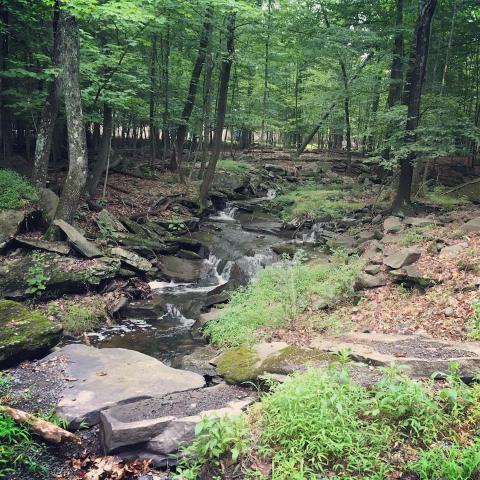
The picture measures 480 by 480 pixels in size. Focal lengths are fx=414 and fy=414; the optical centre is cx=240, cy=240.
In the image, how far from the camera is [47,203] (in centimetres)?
1199

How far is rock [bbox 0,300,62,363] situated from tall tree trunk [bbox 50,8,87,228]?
4800 millimetres

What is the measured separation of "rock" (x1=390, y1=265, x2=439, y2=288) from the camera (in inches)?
306

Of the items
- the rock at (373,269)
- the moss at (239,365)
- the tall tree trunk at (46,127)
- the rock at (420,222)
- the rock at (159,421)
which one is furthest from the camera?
the tall tree trunk at (46,127)

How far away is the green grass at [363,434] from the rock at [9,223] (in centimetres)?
889

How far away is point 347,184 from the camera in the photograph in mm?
22781

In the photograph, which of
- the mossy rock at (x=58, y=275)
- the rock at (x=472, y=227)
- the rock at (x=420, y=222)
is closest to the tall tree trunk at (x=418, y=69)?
the rock at (x=420, y=222)

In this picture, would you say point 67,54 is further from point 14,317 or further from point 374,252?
point 374,252

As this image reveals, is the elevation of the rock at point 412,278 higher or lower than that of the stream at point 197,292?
higher

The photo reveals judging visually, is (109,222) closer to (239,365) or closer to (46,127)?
(46,127)

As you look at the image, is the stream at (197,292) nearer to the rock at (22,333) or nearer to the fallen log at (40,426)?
the rock at (22,333)

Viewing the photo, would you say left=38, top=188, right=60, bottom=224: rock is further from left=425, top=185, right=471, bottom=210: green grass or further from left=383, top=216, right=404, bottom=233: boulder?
left=425, top=185, right=471, bottom=210: green grass

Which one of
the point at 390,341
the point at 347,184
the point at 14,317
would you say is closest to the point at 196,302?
the point at 14,317

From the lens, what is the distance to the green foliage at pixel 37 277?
9.60 metres

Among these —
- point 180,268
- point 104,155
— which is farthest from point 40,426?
point 104,155
